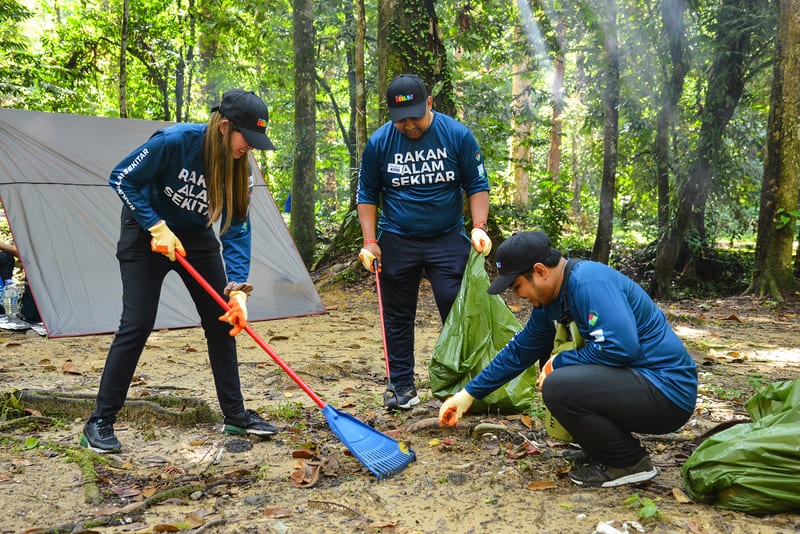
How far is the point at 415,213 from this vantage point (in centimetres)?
323

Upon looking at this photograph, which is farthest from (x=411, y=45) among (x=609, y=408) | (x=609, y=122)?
(x=609, y=408)

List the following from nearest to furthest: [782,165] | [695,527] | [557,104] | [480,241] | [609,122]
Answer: [695,527] → [480,241] → [782,165] → [609,122] → [557,104]

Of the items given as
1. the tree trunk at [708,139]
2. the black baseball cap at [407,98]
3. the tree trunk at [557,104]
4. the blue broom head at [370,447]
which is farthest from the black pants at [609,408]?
the tree trunk at [557,104]

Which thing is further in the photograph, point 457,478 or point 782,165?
point 782,165

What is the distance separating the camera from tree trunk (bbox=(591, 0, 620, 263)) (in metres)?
8.60

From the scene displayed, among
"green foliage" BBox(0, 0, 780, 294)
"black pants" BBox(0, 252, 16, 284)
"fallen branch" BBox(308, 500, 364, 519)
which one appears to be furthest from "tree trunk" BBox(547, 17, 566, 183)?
"fallen branch" BBox(308, 500, 364, 519)

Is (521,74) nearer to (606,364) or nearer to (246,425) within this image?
(246,425)

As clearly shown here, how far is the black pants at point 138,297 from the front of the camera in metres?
2.65

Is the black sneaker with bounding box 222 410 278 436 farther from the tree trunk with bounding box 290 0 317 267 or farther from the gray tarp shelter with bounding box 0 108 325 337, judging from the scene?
the tree trunk with bounding box 290 0 317 267

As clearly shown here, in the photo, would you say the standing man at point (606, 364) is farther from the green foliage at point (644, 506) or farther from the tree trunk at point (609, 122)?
the tree trunk at point (609, 122)

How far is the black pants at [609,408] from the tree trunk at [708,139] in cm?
680

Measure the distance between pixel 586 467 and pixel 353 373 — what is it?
86.1 inches

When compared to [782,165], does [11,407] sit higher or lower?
lower

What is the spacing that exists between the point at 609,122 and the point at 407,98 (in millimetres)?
6646
